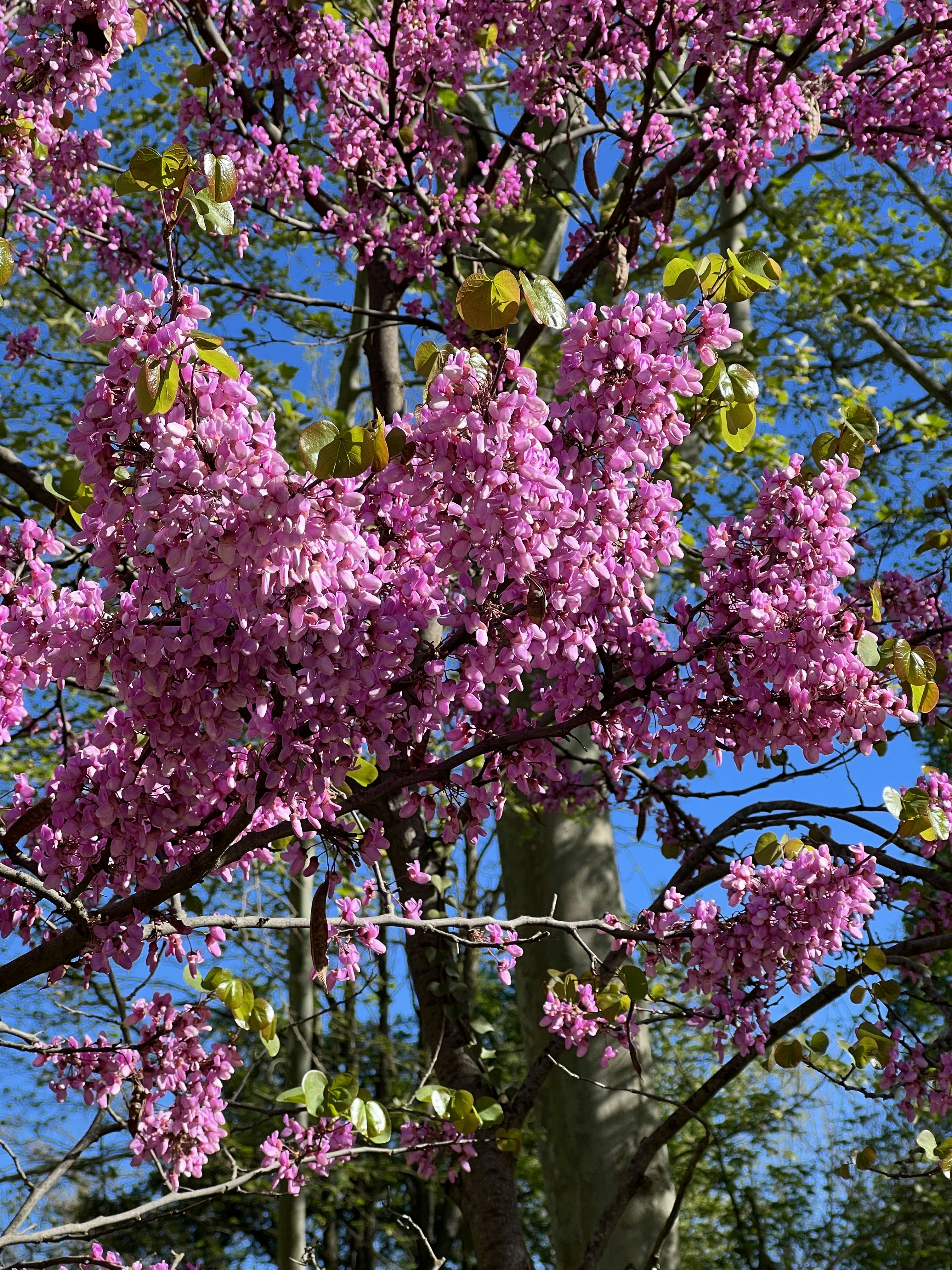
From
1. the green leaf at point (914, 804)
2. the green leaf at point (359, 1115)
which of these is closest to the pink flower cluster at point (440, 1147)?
the green leaf at point (359, 1115)

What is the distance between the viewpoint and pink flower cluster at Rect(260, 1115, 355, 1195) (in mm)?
3973

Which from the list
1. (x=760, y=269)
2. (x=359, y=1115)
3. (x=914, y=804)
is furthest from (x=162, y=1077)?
(x=760, y=269)

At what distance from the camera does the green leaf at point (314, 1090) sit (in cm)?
324

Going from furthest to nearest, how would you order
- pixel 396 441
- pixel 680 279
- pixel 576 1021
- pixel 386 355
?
pixel 386 355 < pixel 576 1021 < pixel 680 279 < pixel 396 441

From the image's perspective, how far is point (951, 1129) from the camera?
37.0 ft

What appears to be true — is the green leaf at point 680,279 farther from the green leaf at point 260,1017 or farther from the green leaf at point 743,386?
the green leaf at point 260,1017

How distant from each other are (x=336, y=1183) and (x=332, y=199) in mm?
10738

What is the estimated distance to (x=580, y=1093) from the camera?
5742mm

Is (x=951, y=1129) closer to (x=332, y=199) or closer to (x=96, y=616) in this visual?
(x=332, y=199)

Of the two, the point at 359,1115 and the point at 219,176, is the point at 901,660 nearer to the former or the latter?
the point at 219,176

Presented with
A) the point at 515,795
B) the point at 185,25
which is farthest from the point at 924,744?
the point at 185,25

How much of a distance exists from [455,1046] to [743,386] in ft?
10.9

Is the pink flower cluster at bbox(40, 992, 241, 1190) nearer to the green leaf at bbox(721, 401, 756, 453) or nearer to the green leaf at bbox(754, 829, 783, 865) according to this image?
the green leaf at bbox(754, 829, 783, 865)

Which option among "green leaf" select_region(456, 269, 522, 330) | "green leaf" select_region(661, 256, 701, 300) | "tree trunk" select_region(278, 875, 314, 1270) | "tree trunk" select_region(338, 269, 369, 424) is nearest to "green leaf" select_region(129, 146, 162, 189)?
"green leaf" select_region(456, 269, 522, 330)
